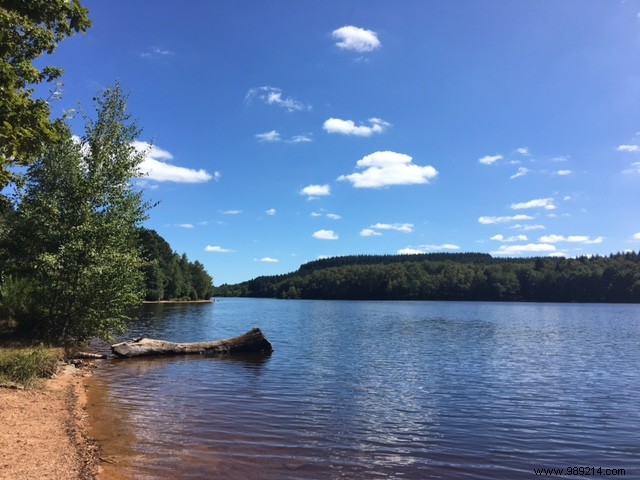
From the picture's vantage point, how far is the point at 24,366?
1398cm

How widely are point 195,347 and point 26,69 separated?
19724 mm

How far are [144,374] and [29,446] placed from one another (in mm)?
12128

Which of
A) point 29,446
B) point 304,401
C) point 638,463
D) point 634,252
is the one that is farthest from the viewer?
point 634,252

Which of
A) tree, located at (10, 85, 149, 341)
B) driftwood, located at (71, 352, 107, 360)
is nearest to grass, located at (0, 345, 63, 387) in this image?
tree, located at (10, 85, 149, 341)

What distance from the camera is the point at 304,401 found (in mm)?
16328

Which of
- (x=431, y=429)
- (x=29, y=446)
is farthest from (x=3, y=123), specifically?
(x=431, y=429)

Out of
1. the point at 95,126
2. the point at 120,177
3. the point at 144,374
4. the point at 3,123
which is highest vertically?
the point at 95,126

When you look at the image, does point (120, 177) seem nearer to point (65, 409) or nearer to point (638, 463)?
point (65, 409)

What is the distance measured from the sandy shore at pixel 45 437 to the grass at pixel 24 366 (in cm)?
48

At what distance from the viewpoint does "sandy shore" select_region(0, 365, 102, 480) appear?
7.78m

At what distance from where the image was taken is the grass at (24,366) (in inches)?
527

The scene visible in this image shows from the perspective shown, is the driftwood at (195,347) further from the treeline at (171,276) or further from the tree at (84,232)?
the treeline at (171,276)

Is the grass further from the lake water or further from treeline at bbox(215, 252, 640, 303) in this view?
treeline at bbox(215, 252, 640, 303)

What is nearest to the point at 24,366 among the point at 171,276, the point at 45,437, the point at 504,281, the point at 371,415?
the point at 45,437
